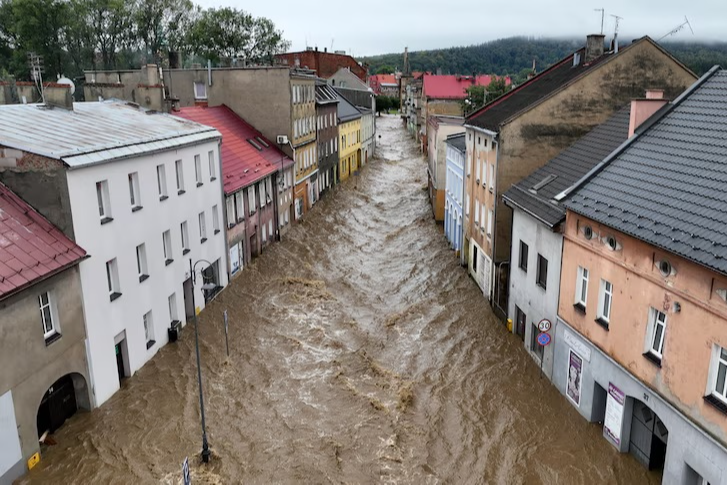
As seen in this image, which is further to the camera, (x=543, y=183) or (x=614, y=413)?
(x=543, y=183)

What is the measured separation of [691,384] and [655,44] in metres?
16.4

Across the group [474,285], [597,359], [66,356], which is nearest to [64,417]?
[66,356]

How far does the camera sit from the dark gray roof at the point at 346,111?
199 feet

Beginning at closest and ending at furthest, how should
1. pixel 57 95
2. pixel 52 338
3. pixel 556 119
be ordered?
pixel 52 338 < pixel 57 95 < pixel 556 119

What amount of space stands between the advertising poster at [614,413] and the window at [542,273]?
4.76 m

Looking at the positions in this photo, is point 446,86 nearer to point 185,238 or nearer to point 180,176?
point 180,176

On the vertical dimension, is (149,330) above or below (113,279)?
below

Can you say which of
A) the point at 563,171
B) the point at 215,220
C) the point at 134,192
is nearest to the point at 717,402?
the point at 563,171

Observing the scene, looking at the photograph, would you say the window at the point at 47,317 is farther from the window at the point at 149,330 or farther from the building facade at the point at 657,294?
the building facade at the point at 657,294

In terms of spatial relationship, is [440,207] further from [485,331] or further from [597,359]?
[597,359]

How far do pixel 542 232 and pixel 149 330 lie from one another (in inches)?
549

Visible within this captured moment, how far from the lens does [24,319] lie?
14.7 meters

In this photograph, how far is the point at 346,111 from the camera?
6366cm

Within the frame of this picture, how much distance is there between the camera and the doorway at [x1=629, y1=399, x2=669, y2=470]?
14414 millimetres
